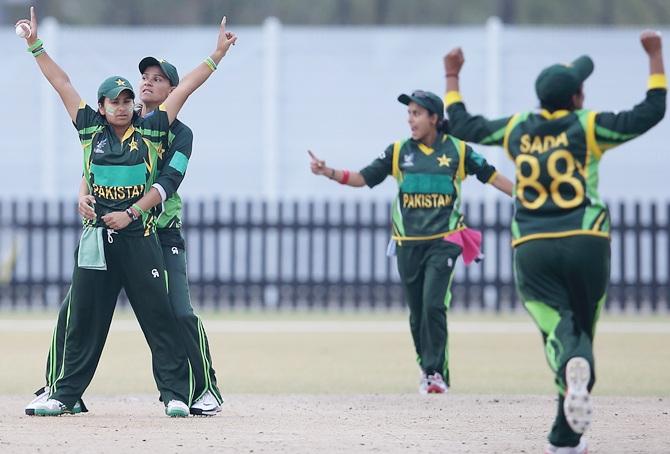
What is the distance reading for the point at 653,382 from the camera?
12.7 meters

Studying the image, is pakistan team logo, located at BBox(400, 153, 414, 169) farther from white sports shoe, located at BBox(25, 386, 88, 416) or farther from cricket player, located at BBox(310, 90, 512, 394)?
white sports shoe, located at BBox(25, 386, 88, 416)

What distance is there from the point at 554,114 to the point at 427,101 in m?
3.80

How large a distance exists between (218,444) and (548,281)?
193cm

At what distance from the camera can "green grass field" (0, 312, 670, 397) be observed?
12.5 meters

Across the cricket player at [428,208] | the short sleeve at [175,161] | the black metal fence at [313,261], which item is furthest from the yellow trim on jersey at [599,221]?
the black metal fence at [313,261]

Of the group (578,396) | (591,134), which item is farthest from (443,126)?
(578,396)

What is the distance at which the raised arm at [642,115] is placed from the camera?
7598 mm

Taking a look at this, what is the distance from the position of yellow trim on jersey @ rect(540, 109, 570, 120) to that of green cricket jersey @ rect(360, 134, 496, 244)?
3853 mm

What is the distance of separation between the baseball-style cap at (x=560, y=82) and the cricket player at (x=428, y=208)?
3769 millimetres

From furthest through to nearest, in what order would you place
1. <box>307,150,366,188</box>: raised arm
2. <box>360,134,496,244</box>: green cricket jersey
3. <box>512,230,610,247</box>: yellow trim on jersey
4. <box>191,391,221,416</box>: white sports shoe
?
<box>360,134,496,244</box>: green cricket jersey
<box>307,150,366,188</box>: raised arm
<box>191,391,221,416</box>: white sports shoe
<box>512,230,610,247</box>: yellow trim on jersey

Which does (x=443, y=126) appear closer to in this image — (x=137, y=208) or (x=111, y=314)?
(x=137, y=208)

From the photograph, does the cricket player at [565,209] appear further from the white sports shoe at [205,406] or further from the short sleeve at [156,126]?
the white sports shoe at [205,406]

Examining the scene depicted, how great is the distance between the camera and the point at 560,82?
7.84 meters

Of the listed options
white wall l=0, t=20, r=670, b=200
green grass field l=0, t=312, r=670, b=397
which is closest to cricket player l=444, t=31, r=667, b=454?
green grass field l=0, t=312, r=670, b=397
